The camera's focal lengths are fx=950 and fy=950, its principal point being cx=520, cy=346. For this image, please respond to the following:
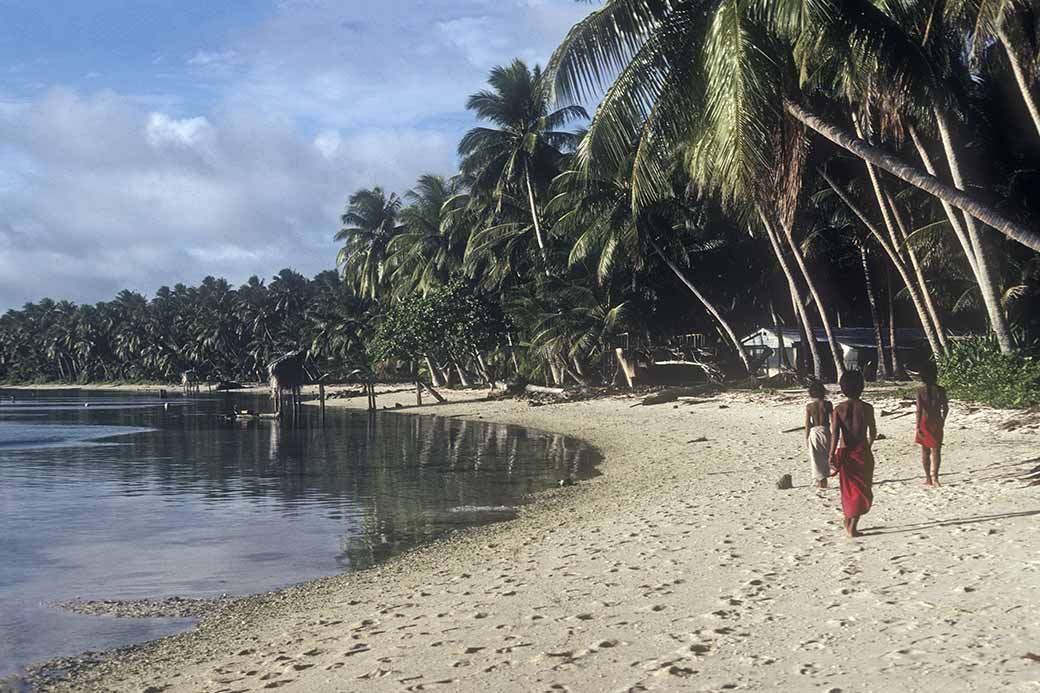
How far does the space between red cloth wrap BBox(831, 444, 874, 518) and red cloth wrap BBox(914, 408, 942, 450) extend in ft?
9.92

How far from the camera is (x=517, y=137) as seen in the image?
4562 centimetres

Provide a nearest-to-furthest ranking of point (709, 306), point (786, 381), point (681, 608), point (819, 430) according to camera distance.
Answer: point (681, 608) → point (819, 430) → point (786, 381) → point (709, 306)

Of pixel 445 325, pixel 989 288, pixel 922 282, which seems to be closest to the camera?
pixel 989 288

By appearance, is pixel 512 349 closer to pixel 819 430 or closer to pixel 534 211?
pixel 534 211

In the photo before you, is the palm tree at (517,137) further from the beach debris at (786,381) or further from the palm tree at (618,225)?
the beach debris at (786,381)

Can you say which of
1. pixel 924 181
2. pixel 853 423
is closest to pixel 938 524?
pixel 853 423

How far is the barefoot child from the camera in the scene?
454 inches

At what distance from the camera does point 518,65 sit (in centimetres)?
4525

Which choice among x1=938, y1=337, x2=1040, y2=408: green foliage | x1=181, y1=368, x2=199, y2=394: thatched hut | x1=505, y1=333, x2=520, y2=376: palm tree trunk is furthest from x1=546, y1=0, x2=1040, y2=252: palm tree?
x1=181, y1=368, x2=199, y2=394: thatched hut

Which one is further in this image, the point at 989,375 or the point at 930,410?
the point at 989,375

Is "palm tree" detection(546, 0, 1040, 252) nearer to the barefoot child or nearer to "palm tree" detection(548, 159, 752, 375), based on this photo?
the barefoot child

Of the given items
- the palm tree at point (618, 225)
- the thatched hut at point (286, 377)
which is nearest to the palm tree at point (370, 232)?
the thatched hut at point (286, 377)

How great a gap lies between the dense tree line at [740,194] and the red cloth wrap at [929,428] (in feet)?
7.95

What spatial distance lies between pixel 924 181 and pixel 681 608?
26.0 feet
